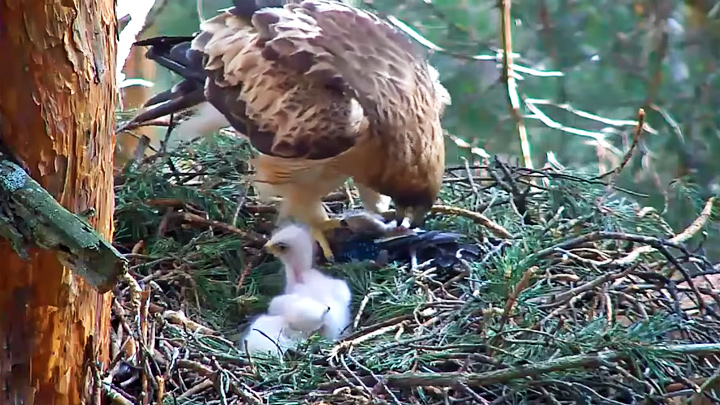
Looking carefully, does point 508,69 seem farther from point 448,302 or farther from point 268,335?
point 268,335

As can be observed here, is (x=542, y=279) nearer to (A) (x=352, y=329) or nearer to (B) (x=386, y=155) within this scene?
(A) (x=352, y=329)

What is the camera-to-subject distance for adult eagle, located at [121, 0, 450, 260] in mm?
2393

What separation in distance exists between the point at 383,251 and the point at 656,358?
3.40 ft

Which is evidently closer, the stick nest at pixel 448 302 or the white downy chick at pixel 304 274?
the stick nest at pixel 448 302

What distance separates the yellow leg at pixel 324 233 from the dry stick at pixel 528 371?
1.03 metres

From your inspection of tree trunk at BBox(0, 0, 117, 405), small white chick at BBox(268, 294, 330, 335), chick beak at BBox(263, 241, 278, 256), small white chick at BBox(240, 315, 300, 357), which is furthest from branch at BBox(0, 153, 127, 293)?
chick beak at BBox(263, 241, 278, 256)

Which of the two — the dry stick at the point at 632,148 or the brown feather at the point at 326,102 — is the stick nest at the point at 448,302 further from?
the brown feather at the point at 326,102

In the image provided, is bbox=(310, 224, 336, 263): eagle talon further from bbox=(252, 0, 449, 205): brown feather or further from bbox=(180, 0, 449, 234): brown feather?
bbox=(252, 0, 449, 205): brown feather

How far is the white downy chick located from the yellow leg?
0.12m

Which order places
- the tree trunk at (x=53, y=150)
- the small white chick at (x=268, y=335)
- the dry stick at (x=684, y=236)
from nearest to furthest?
the tree trunk at (x=53, y=150) → the small white chick at (x=268, y=335) → the dry stick at (x=684, y=236)

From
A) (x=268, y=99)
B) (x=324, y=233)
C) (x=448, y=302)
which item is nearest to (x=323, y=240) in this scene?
(x=324, y=233)

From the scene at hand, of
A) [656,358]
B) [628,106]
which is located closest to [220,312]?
[656,358]

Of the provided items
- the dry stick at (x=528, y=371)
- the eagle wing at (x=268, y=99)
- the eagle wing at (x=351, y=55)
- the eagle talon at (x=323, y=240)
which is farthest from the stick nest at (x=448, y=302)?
the eagle wing at (x=351, y=55)

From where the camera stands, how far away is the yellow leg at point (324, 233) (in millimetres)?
2596
